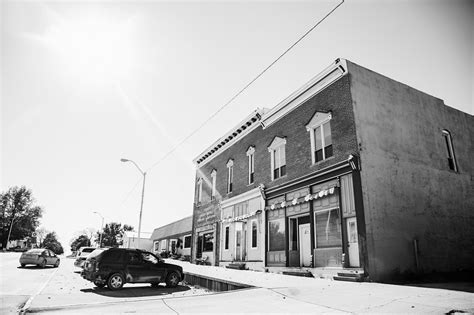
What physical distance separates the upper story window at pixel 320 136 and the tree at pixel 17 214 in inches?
3856

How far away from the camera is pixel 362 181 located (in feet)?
40.3

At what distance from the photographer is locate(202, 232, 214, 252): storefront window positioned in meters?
26.5

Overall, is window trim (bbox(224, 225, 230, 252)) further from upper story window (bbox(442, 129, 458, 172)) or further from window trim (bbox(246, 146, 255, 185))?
upper story window (bbox(442, 129, 458, 172))

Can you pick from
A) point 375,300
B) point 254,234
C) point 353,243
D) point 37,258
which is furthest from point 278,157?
point 37,258

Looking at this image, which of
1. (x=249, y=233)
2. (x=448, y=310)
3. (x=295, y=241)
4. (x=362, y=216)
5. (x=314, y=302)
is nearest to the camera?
(x=448, y=310)

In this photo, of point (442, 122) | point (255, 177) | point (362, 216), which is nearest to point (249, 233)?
point (255, 177)

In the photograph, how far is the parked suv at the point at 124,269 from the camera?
1196 centimetres

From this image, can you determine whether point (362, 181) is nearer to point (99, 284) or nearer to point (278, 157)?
point (278, 157)

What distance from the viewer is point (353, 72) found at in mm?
14086

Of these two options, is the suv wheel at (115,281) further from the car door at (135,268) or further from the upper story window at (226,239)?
the upper story window at (226,239)

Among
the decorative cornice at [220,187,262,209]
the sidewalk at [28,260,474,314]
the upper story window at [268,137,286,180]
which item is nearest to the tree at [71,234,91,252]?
the decorative cornice at [220,187,262,209]

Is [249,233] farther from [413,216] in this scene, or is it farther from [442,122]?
[442,122]

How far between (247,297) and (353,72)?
1106cm

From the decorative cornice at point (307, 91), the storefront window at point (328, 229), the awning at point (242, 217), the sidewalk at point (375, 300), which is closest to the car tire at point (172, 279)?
the sidewalk at point (375, 300)
